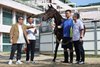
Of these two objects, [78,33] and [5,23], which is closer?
[78,33]

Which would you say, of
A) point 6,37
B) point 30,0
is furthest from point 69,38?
point 30,0

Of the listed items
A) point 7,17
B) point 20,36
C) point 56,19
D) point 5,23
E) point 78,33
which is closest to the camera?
point 78,33

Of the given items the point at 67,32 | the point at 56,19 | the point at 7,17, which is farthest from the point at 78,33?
the point at 7,17

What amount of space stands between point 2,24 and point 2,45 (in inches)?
117

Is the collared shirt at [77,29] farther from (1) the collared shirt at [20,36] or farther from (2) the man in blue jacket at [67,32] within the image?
(1) the collared shirt at [20,36]

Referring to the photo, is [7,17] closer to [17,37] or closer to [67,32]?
[17,37]

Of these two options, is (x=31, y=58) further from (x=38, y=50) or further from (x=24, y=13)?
(x=24, y=13)

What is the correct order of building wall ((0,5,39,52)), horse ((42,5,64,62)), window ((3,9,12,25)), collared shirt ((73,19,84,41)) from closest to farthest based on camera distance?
collared shirt ((73,19,84,41)) < horse ((42,5,64,62)) < building wall ((0,5,39,52)) < window ((3,9,12,25))

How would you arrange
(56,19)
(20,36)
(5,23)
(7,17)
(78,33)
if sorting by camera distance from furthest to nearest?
(7,17) < (5,23) < (56,19) < (20,36) < (78,33)

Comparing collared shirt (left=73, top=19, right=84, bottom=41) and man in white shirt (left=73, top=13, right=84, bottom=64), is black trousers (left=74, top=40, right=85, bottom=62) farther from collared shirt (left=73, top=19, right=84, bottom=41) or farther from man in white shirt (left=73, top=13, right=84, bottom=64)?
collared shirt (left=73, top=19, right=84, bottom=41)

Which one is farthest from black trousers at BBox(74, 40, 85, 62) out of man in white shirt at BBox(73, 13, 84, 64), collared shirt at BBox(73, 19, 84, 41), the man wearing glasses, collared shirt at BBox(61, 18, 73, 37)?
the man wearing glasses

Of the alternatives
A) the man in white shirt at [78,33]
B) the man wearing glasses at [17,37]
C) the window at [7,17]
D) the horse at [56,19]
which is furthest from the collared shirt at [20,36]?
the window at [7,17]

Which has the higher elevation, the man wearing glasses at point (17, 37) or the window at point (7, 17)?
the window at point (7, 17)

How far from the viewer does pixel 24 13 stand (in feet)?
161
